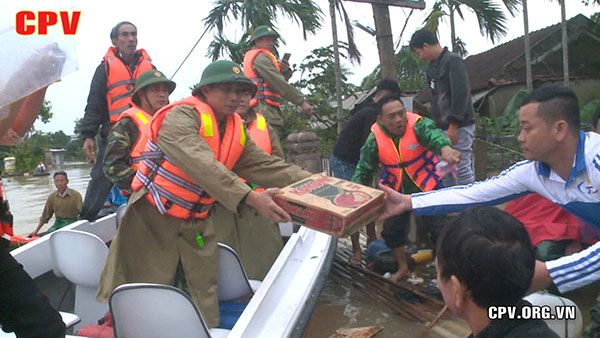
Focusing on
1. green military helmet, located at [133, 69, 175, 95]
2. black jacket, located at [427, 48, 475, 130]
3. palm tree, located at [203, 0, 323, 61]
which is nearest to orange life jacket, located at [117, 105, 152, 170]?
green military helmet, located at [133, 69, 175, 95]

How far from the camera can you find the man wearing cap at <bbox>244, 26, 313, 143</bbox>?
5.09m

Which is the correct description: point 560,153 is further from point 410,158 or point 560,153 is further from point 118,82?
point 118,82

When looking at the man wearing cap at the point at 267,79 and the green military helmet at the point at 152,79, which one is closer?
the green military helmet at the point at 152,79

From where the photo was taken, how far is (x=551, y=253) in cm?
289

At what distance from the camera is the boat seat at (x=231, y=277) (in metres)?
2.85

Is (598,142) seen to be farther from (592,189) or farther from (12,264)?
(12,264)

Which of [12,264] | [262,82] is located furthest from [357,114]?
[12,264]

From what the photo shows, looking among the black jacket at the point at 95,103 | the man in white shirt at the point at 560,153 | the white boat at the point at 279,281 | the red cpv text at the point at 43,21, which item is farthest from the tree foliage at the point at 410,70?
the red cpv text at the point at 43,21

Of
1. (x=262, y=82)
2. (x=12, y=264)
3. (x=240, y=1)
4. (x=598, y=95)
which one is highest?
(x=240, y=1)

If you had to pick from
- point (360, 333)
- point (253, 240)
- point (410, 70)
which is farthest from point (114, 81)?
point (410, 70)

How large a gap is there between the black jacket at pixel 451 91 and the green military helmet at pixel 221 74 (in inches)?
91.8

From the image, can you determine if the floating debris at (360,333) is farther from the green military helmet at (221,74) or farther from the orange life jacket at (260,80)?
the orange life jacket at (260,80)

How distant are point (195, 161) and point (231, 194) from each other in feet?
0.70

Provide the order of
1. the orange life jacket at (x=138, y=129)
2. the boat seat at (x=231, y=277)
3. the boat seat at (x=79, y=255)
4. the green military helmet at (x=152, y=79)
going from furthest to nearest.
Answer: the green military helmet at (x=152, y=79) → the orange life jacket at (x=138, y=129) → the boat seat at (x=79, y=255) → the boat seat at (x=231, y=277)
